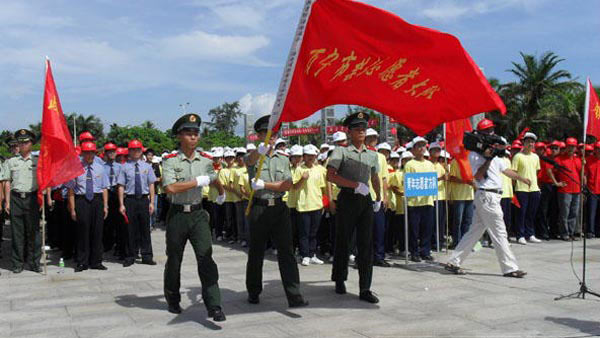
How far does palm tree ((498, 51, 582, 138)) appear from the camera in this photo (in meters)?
37.6

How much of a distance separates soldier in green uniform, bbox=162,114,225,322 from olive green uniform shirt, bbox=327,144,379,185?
5.05 ft

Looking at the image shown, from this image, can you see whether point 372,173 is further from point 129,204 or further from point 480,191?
point 129,204

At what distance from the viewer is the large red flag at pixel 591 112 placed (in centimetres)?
730

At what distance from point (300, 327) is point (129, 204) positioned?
5514 millimetres

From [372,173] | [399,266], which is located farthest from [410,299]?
[399,266]

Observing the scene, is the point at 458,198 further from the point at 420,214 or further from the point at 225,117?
the point at 225,117

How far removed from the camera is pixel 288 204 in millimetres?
9992

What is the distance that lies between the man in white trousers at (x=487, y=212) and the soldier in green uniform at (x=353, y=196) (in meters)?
2.07

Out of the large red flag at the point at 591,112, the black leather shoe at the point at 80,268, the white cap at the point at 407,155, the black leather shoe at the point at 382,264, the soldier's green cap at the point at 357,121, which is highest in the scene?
the large red flag at the point at 591,112

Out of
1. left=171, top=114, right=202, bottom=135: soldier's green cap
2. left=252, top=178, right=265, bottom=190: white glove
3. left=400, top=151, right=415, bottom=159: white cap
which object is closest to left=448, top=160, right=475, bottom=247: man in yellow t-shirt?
left=400, top=151, right=415, bottom=159: white cap

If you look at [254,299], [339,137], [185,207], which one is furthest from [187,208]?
[339,137]

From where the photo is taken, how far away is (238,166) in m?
12.6

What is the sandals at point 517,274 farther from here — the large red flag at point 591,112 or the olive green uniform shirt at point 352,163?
the olive green uniform shirt at point 352,163

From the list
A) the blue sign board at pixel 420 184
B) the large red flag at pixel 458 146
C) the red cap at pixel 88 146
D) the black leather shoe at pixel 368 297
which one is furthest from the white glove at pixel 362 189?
the red cap at pixel 88 146
